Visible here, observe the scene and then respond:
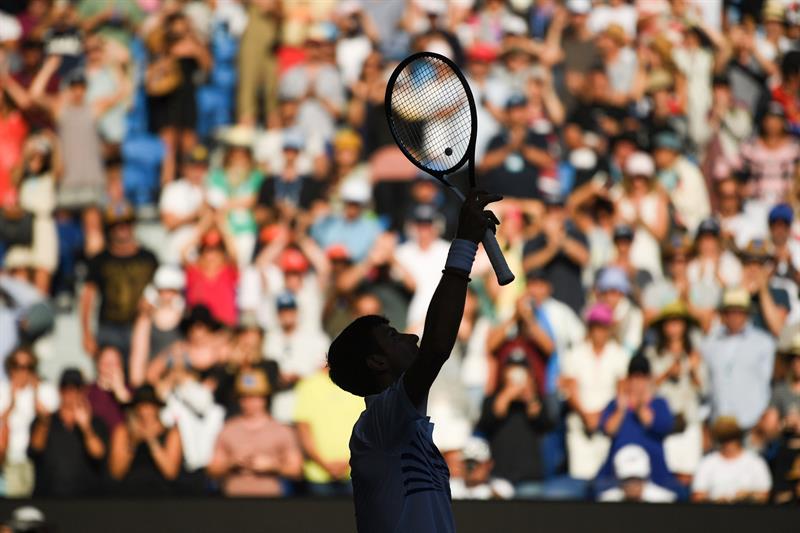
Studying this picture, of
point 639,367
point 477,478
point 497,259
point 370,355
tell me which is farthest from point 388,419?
point 639,367

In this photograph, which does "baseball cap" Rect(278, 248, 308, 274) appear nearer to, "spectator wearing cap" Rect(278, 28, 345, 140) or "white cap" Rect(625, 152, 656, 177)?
"spectator wearing cap" Rect(278, 28, 345, 140)

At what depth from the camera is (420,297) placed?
7.66 meters

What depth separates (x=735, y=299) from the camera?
304 inches

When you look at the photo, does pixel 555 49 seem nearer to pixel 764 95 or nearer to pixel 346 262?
pixel 764 95

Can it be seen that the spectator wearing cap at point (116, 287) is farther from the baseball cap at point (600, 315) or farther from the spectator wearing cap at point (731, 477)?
the spectator wearing cap at point (731, 477)

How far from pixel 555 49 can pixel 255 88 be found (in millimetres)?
1675

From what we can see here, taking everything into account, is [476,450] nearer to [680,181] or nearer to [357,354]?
[680,181]

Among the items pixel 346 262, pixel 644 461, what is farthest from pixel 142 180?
pixel 644 461

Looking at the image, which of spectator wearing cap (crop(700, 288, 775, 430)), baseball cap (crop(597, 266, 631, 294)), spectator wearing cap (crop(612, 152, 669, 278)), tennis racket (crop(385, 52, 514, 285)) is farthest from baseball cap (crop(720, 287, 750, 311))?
tennis racket (crop(385, 52, 514, 285))

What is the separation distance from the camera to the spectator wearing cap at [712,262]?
7824mm

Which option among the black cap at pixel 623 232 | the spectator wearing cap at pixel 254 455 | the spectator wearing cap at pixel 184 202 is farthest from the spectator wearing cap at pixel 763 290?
the spectator wearing cap at pixel 184 202

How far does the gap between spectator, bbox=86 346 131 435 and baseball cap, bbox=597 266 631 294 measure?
7.87 feet

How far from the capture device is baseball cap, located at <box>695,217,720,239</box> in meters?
7.96

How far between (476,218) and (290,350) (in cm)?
469
